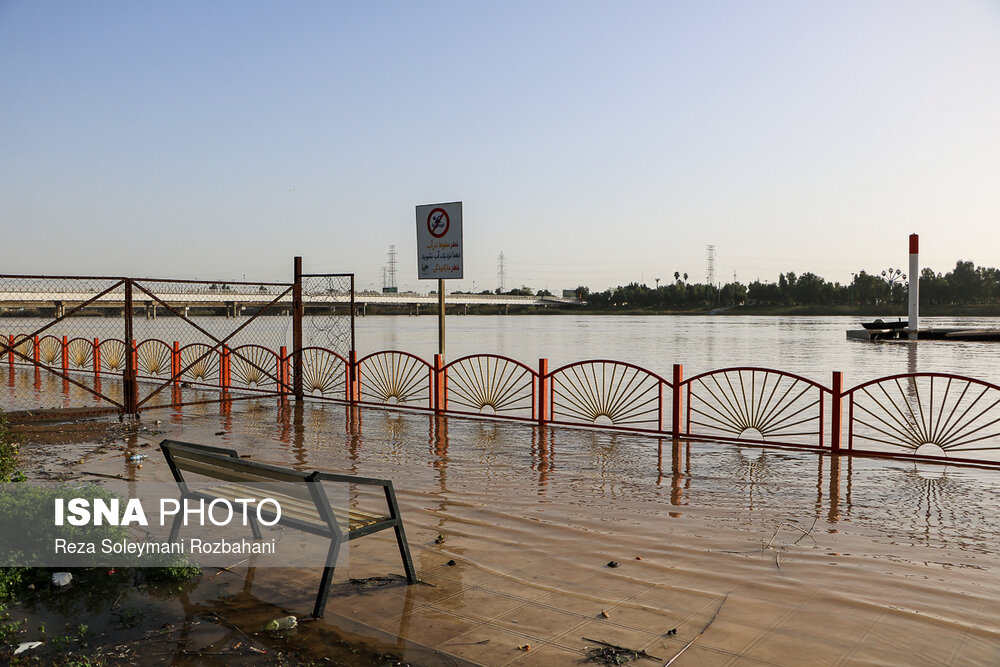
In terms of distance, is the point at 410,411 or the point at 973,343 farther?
the point at 973,343

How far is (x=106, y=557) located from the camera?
16.6 feet

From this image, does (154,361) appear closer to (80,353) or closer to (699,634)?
(80,353)

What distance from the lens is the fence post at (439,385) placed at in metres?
13.6

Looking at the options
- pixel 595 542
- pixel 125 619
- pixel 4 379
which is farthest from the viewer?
pixel 4 379

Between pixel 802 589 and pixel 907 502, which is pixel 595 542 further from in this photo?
pixel 907 502

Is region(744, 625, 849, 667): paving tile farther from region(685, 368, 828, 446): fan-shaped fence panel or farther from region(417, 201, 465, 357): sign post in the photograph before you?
region(417, 201, 465, 357): sign post

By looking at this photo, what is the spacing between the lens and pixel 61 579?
15.5 feet

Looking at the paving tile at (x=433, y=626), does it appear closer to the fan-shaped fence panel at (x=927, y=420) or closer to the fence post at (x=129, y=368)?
the fan-shaped fence panel at (x=927, y=420)

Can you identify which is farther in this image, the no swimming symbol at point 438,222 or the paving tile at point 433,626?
the no swimming symbol at point 438,222

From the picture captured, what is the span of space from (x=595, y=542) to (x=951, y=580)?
2.59 metres

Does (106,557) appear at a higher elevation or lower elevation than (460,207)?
lower

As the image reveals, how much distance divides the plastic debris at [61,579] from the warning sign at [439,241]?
8.97 meters

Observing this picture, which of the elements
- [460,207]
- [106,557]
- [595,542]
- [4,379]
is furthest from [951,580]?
[4,379]

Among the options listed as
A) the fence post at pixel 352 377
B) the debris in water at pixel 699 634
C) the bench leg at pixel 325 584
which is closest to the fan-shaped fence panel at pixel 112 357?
the fence post at pixel 352 377
